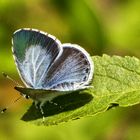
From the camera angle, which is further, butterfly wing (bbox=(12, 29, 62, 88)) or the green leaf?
butterfly wing (bbox=(12, 29, 62, 88))

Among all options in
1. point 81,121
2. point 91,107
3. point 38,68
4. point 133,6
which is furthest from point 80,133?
point 91,107

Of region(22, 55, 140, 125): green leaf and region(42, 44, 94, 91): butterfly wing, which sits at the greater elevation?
region(42, 44, 94, 91): butterfly wing

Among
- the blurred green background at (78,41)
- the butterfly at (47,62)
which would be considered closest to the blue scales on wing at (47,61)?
the butterfly at (47,62)

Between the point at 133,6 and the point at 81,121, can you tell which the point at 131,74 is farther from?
the point at 133,6

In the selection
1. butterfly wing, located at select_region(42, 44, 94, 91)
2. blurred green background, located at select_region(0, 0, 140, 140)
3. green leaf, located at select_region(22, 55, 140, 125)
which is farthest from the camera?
blurred green background, located at select_region(0, 0, 140, 140)

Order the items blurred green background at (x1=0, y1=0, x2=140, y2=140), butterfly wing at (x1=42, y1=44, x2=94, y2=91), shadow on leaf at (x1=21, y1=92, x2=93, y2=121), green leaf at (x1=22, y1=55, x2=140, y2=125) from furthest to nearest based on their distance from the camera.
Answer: blurred green background at (x1=0, y1=0, x2=140, y2=140) < butterfly wing at (x1=42, y1=44, x2=94, y2=91) < shadow on leaf at (x1=21, y1=92, x2=93, y2=121) < green leaf at (x1=22, y1=55, x2=140, y2=125)

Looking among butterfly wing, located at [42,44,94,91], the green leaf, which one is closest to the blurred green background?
butterfly wing, located at [42,44,94,91]

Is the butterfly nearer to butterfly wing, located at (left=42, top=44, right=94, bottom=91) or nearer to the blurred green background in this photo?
butterfly wing, located at (left=42, top=44, right=94, bottom=91)

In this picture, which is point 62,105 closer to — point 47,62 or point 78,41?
point 47,62
